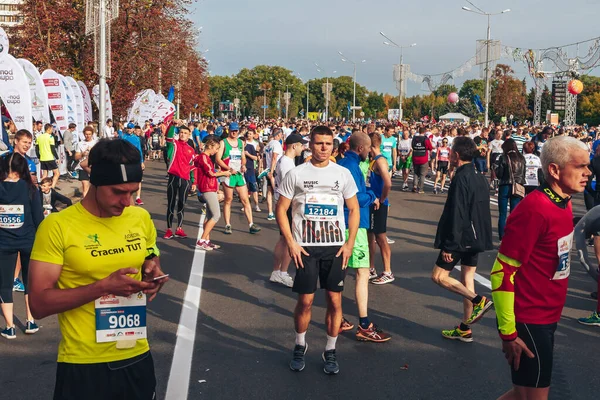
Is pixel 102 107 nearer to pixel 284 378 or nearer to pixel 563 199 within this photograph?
pixel 284 378

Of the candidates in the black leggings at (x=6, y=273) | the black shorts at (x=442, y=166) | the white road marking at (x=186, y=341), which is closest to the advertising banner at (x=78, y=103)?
the black shorts at (x=442, y=166)

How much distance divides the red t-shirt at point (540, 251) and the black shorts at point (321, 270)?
7.20ft

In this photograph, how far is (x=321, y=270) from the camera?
5.75 meters

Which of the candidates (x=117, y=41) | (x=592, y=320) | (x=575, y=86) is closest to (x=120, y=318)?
(x=592, y=320)

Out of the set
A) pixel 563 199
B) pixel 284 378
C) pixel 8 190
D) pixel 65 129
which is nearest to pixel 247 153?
pixel 65 129

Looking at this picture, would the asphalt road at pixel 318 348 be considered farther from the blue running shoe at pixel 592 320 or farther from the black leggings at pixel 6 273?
the black leggings at pixel 6 273

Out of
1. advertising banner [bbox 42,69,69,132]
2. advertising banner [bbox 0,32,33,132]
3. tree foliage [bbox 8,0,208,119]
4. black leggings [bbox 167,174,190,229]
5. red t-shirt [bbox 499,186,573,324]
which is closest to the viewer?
red t-shirt [bbox 499,186,573,324]

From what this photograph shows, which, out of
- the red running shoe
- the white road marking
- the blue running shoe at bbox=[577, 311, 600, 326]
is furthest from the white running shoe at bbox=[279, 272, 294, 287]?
the blue running shoe at bbox=[577, 311, 600, 326]

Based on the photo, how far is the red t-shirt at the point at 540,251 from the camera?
11.5ft

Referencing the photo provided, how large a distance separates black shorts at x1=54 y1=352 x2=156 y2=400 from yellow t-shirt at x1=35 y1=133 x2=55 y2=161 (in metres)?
16.4

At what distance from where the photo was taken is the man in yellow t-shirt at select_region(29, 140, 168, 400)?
118 inches

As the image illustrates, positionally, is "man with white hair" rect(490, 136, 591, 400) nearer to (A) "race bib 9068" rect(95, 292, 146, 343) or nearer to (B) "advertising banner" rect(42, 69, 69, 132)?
(A) "race bib 9068" rect(95, 292, 146, 343)

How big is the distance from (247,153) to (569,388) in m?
12.0

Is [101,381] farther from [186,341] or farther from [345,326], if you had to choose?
[345,326]
